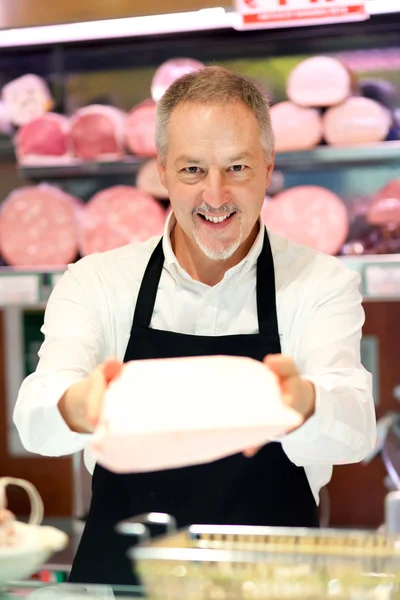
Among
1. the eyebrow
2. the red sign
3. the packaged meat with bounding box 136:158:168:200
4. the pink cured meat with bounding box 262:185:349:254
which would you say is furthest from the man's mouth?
the packaged meat with bounding box 136:158:168:200

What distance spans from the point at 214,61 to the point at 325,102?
42 centimetres

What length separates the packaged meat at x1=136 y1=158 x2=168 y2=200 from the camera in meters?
2.85

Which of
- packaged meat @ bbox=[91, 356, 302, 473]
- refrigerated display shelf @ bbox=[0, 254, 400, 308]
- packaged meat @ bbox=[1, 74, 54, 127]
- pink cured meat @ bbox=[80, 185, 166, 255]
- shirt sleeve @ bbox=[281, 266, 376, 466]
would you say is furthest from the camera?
packaged meat @ bbox=[1, 74, 54, 127]

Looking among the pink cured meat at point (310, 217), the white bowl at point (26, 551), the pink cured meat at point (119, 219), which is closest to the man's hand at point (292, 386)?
the white bowl at point (26, 551)

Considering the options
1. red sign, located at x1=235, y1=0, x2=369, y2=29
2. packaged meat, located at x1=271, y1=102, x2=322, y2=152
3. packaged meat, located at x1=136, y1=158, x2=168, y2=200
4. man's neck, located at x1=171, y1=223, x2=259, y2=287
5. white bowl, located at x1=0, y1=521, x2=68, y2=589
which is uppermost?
red sign, located at x1=235, y1=0, x2=369, y2=29

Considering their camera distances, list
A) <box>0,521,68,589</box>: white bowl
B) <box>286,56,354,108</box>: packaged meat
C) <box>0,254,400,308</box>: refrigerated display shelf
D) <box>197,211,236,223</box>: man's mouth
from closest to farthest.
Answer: <box>0,521,68,589</box>: white bowl → <box>197,211,236,223</box>: man's mouth → <box>0,254,400,308</box>: refrigerated display shelf → <box>286,56,354,108</box>: packaged meat

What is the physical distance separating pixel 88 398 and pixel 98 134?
1.71m

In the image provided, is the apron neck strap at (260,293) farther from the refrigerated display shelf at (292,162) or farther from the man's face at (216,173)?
the refrigerated display shelf at (292,162)

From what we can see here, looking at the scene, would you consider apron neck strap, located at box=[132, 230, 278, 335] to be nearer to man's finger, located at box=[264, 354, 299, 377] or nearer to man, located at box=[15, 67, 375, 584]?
man, located at box=[15, 67, 375, 584]

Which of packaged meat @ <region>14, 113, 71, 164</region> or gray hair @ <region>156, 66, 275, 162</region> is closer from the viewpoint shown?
gray hair @ <region>156, 66, 275, 162</region>

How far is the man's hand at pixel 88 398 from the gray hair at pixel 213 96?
0.65 m

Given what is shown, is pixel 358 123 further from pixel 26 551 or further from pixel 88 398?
pixel 26 551

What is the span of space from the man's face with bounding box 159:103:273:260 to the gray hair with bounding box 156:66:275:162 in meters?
0.02

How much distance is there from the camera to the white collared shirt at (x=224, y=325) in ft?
5.07
